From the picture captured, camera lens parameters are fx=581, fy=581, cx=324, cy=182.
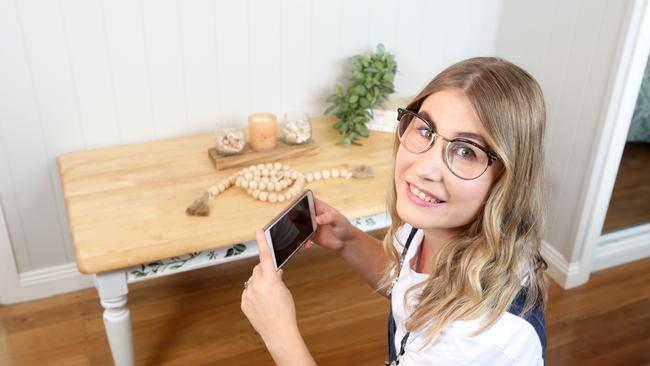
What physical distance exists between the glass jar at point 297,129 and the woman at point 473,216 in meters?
0.90

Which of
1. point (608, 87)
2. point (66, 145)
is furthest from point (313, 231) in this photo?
point (608, 87)

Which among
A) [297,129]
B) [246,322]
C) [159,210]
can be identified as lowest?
[246,322]

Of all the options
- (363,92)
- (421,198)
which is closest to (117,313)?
(421,198)

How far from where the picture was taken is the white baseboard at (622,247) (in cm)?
239

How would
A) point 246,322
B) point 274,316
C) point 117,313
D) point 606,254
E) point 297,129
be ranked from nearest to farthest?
1. point 274,316
2. point 117,313
3. point 297,129
4. point 246,322
5. point 606,254

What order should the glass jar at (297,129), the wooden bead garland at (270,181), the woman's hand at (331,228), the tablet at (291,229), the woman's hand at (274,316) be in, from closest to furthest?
the woman's hand at (274,316) < the tablet at (291,229) < the woman's hand at (331,228) < the wooden bead garland at (270,181) < the glass jar at (297,129)

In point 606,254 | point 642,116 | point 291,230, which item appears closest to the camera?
point 291,230

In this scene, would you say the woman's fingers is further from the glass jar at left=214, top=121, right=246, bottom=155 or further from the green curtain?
the green curtain

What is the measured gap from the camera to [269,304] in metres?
1.12

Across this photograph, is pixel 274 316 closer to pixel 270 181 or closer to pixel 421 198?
pixel 421 198

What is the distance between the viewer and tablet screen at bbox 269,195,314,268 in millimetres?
1224

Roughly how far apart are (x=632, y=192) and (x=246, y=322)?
1.68m

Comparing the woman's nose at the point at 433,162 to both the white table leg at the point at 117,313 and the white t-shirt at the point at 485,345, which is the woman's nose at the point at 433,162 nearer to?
the white t-shirt at the point at 485,345

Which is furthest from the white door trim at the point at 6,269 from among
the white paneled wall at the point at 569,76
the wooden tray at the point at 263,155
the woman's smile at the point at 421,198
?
the white paneled wall at the point at 569,76
